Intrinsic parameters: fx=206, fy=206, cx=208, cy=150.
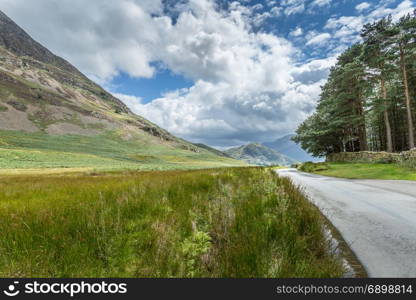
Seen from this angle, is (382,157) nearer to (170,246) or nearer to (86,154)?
(170,246)

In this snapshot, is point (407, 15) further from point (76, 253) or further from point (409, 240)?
point (76, 253)

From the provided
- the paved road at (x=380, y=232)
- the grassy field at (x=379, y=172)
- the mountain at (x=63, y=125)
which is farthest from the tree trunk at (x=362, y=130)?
the mountain at (x=63, y=125)

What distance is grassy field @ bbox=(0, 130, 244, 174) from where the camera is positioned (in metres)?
46.2

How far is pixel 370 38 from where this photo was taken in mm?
26438

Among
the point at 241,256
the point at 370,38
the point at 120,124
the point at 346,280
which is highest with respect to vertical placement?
the point at 120,124

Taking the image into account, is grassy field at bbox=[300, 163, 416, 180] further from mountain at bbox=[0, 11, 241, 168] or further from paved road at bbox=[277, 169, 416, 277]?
mountain at bbox=[0, 11, 241, 168]

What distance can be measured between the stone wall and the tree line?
2.97 meters

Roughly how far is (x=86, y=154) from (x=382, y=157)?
80.0 m

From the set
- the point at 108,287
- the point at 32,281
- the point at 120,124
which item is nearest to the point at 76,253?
the point at 32,281

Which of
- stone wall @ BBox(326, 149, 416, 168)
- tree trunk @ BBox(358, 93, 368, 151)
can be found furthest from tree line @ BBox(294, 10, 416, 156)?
stone wall @ BBox(326, 149, 416, 168)

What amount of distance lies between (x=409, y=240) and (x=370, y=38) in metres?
33.3

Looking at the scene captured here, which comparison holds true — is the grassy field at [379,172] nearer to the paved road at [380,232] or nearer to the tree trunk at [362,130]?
the paved road at [380,232]

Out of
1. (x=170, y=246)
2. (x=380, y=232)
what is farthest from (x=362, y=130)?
(x=170, y=246)

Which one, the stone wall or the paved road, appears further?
the stone wall
